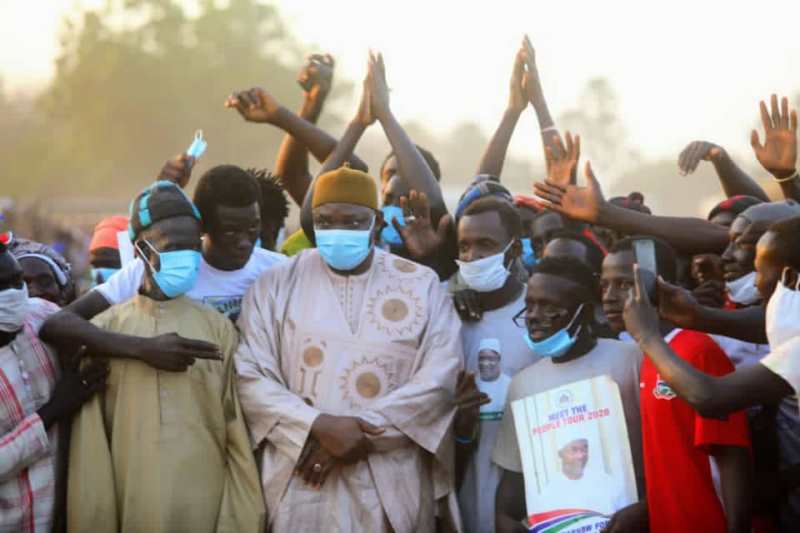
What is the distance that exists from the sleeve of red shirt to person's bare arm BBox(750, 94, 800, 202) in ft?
5.47

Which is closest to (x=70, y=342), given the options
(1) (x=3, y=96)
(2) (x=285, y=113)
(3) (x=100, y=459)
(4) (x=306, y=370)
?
(3) (x=100, y=459)

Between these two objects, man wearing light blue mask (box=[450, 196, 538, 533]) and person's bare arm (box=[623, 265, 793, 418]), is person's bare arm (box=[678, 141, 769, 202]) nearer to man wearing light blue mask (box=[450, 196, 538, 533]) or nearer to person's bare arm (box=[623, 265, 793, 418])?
man wearing light blue mask (box=[450, 196, 538, 533])

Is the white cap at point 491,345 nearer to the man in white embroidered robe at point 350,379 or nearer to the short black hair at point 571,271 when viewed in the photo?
the man in white embroidered robe at point 350,379

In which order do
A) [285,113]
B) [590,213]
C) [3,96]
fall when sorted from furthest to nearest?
1. [3,96]
2. [285,113]
3. [590,213]

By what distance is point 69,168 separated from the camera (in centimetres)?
5872

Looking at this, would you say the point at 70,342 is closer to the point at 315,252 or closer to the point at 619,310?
the point at 315,252

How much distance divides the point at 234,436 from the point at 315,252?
3.34 feet

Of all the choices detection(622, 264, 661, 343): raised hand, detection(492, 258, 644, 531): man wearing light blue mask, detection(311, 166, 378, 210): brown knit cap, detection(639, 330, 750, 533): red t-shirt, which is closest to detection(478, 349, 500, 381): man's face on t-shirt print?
detection(492, 258, 644, 531): man wearing light blue mask

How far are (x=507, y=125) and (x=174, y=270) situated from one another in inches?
129

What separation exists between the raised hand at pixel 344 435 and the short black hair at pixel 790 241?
6.22 feet

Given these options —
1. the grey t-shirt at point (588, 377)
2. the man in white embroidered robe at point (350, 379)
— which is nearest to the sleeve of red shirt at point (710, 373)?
the grey t-shirt at point (588, 377)

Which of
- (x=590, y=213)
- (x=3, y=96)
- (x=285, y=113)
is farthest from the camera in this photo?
(x=3, y=96)

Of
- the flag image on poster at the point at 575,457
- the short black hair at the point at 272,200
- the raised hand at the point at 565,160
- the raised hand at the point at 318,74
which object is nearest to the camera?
the flag image on poster at the point at 575,457

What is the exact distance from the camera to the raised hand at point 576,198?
20.3 feet
